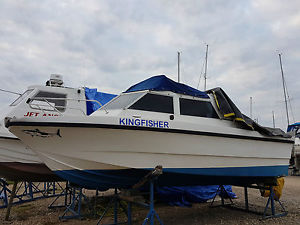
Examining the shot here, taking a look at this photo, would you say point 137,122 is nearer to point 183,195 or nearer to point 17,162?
point 17,162

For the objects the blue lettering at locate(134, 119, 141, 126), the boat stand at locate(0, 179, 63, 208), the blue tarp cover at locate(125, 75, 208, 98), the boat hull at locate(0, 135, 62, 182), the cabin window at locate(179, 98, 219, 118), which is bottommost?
the boat stand at locate(0, 179, 63, 208)

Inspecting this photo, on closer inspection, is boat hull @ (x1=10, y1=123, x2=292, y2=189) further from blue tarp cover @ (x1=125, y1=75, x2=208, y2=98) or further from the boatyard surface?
the boatyard surface

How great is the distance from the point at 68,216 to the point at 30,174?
144 cm

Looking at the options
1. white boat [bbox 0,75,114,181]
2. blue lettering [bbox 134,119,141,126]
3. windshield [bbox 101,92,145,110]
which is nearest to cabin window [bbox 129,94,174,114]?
windshield [bbox 101,92,145,110]

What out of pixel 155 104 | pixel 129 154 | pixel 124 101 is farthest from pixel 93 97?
pixel 129 154

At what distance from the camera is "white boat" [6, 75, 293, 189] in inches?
155

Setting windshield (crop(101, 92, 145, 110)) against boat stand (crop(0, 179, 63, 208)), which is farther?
boat stand (crop(0, 179, 63, 208))

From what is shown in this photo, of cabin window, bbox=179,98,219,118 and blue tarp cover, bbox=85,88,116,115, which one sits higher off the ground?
blue tarp cover, bbox=85,88,116,115

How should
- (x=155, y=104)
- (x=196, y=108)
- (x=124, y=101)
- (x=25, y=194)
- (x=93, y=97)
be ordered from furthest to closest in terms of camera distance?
(x=25, y=194) → (x=93, y=97) → (x=196, y=108) → (x=124, y=101) → (x=155, y=104)

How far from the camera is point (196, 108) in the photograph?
16.7 feet

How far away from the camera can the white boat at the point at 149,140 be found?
394cm

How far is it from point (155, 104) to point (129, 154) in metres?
1.05

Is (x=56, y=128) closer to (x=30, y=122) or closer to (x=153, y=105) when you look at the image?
(x=30, y=122)

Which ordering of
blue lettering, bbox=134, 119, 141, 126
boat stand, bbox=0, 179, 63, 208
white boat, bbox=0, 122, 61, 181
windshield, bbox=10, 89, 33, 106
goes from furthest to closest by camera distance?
boat stand, bbox=0, 179, 63, 208 → windshield, bbox=10, 89, 33, 106 → white boat, bbox=0, 122, 61, 181 → blue lettering, bbox=134, 119, 141, 126
